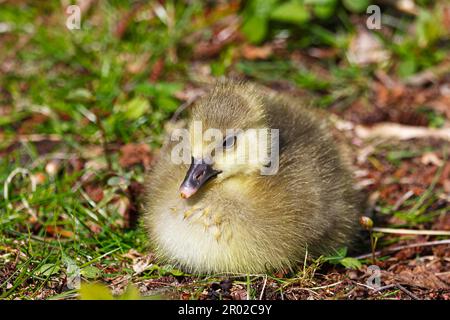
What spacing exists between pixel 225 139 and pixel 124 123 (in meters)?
1.44

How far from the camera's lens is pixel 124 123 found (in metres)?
3.88

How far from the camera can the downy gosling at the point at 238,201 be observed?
2607 millimetres

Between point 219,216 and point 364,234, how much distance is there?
1.05 metres

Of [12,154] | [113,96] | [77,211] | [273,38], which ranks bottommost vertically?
[77,211]

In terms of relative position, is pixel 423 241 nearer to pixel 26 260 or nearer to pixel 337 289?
pixel 337 289

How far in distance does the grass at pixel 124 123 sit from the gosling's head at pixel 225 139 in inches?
17.0

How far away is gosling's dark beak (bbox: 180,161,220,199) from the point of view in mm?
2547

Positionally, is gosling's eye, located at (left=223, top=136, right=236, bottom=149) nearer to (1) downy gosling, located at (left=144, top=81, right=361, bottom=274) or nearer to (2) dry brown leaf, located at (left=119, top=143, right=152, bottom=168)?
(1) downy gosling, located at (left=144, top=81, right=361, bottom=274)

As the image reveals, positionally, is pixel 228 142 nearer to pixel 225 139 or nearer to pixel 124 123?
pixel 225 139

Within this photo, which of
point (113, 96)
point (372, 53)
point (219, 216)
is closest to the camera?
point (219, 216)

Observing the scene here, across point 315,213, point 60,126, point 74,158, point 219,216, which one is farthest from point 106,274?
point 60,126

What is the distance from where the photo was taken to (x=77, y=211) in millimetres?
3203

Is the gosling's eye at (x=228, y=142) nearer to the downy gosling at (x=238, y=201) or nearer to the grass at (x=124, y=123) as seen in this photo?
the downy gosling at (x=238, y=201)

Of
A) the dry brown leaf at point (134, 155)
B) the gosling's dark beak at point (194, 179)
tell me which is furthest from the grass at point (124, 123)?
the gosling's dark beak at point (194, 179)
